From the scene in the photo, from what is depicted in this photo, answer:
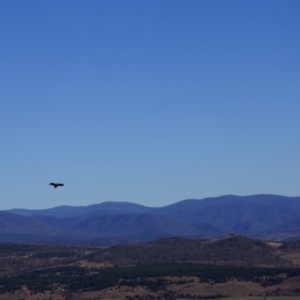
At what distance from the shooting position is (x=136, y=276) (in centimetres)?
12744

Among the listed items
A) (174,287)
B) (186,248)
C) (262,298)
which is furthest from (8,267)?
(262,298)

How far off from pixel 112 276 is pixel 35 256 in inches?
2417

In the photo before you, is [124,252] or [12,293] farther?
[124,252]

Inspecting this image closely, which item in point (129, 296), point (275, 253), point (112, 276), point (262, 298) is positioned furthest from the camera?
point (275, 253)

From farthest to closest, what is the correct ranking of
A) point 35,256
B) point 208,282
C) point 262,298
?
1. point 35,256
2. point 208,282
3. point 262,298

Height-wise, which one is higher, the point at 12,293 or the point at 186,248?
the point at 186,248

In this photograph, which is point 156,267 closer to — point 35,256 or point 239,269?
point 239,269

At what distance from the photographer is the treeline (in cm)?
12000

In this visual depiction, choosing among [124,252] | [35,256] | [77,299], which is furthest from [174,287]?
[35,256]

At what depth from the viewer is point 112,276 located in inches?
5089

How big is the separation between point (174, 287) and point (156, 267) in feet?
76.5

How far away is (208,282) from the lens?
11831cm

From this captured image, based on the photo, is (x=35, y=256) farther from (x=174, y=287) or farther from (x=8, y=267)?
(x=174, y=287)

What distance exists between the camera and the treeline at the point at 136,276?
120000 mm
